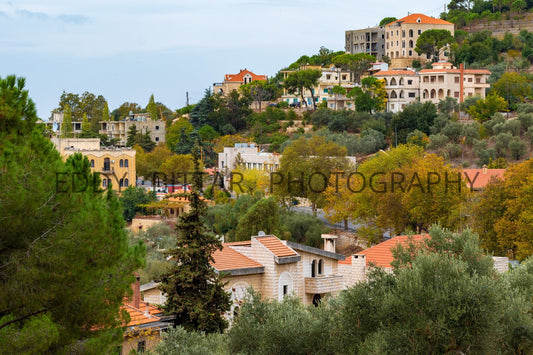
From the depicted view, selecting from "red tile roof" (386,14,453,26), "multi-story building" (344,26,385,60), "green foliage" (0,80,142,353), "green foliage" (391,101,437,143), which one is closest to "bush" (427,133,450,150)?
"green foliage" (391,101,437,143)

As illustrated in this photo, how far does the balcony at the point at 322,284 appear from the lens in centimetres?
2734

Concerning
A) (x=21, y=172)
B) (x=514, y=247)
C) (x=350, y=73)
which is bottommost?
(x=514, y=247)

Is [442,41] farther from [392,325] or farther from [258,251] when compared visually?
[392,325]

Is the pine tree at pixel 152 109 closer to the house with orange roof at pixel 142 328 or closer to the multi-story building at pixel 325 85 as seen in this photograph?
the multi-story building at pixel 325 85

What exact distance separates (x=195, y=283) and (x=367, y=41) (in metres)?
104

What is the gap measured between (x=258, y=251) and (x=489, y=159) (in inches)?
1661

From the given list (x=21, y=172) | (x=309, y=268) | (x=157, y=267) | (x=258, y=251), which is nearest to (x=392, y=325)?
(x=21, y=172)

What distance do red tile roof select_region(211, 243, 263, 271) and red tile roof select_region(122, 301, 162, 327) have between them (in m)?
3.06

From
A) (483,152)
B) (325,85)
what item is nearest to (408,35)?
(325,85)

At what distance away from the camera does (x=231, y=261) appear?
25.9m

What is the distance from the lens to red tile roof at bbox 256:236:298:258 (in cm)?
2655

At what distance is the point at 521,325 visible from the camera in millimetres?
17094

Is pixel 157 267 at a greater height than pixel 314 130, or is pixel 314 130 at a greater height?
pixel 314 130

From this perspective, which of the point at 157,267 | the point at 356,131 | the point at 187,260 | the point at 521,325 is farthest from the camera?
the point at 356,131
